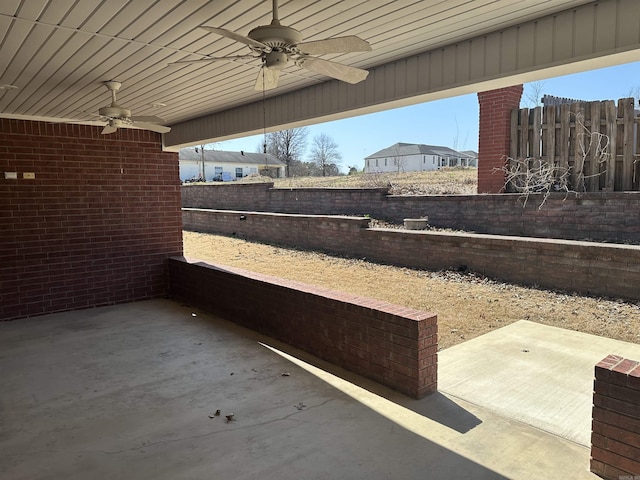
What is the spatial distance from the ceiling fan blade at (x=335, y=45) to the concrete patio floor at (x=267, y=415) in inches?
96.5

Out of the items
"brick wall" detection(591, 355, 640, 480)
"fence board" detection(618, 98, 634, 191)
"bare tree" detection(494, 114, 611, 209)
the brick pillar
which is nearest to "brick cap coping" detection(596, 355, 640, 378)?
"brick wall" detection(591, 355, 640, 480)

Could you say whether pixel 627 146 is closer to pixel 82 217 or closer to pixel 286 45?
pixel 286 45

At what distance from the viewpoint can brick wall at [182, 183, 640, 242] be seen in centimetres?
737

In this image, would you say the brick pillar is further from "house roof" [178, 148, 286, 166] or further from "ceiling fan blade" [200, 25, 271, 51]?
"house roof" [178, 148, 286, 166]

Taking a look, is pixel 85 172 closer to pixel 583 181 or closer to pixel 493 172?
pixel 493 172

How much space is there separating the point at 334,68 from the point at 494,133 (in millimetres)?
7203

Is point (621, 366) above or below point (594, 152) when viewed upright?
below

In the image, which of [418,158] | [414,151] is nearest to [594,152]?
[418,158]

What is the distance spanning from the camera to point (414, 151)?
45.4 meters

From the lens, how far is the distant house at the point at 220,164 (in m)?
43.8

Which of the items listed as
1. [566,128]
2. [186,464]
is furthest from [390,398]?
[566,128]

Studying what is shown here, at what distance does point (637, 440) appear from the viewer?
225 centimetres

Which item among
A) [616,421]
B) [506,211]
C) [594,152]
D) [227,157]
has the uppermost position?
[227,157]

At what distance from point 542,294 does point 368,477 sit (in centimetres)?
515
